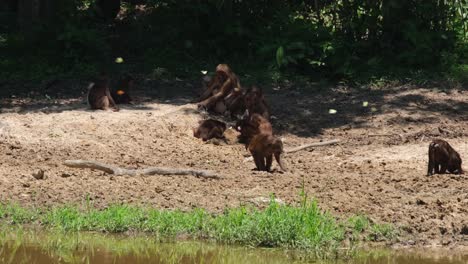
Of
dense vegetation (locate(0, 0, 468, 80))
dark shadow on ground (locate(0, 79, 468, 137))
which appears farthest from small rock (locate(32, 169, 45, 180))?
dense vegetation (locate(0, 0, 468, 80))

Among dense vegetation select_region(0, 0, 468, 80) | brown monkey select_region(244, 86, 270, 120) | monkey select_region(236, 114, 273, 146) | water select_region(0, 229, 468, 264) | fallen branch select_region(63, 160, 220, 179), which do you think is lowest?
water select_region(0, 229, 468, 264)

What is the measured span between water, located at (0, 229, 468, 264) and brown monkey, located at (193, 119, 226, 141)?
229 inches

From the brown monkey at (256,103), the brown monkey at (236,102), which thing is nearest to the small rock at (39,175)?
the brown monkey at (256,103)

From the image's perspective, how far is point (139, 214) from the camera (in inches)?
415

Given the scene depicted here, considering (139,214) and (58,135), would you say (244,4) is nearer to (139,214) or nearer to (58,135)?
(58,135)

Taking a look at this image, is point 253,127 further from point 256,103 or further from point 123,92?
point 123,92

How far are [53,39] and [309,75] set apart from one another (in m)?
5.60

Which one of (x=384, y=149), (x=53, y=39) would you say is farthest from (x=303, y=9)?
(x=384, y=149)

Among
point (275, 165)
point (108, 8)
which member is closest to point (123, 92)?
point (275, 165)

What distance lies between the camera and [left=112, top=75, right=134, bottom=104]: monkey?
58.6 feet

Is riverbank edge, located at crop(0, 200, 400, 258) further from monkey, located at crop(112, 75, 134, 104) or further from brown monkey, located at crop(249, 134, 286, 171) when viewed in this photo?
monkey, located at crop(112, 75, 134, 104)

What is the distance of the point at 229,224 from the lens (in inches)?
398

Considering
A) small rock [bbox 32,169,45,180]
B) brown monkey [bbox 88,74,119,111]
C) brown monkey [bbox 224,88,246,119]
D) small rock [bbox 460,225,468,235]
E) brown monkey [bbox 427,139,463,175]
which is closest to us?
small rock [bbox 460,225,468,235]

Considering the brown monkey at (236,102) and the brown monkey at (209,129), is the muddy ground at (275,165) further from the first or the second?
the brown monkey at (236,102)
